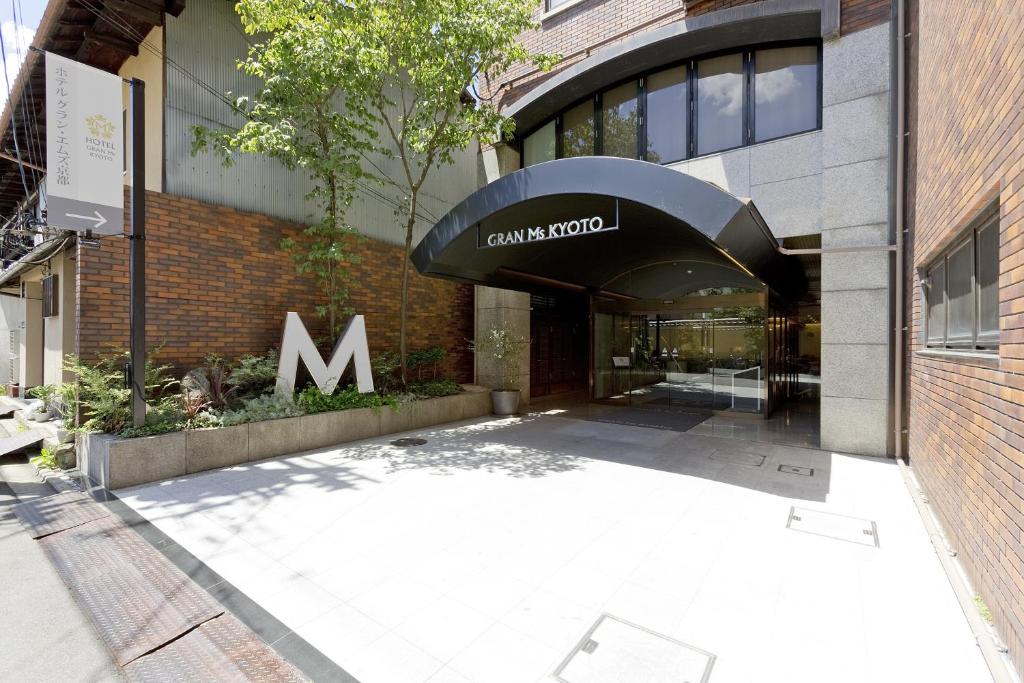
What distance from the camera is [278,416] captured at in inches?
280

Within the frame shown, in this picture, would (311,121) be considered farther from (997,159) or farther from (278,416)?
(997,159)

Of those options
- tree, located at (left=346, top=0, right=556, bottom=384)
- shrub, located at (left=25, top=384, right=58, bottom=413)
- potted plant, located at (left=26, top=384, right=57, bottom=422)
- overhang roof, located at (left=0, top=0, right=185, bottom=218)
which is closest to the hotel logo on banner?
tree, located at (left=346, top=0, right=556, bottom=384)

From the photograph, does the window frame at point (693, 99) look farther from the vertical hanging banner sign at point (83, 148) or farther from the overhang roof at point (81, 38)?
the vertical hanging banner sign at point (83, 148)

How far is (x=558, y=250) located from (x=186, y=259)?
21.8ft

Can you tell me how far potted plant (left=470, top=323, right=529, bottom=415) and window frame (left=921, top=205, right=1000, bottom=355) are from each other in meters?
7.36

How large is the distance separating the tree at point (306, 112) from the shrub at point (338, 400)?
146cm

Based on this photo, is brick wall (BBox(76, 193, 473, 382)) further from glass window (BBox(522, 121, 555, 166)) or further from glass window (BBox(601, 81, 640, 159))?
glass window (BBox(601, 81, 640, 159))

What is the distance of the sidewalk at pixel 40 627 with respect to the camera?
8.61ft

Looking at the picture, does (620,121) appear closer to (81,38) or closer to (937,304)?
(937,304)

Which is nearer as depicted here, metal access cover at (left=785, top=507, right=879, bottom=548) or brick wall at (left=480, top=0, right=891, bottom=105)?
metal access cover at (left=785, top=507, right=879, bottom=548)

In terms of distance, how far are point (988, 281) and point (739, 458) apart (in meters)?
4.07

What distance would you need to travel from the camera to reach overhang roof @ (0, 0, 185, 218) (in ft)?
23.9


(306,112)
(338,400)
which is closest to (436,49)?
(306,112)

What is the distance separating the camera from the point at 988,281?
340 cm
